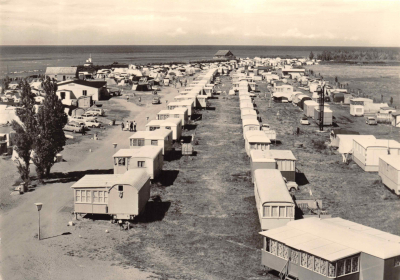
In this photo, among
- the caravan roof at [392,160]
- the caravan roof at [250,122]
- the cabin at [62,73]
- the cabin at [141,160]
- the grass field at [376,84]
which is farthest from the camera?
the cabin at [62,73]

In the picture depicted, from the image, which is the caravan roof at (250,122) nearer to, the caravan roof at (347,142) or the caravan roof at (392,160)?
the caravan roof at (347,142)

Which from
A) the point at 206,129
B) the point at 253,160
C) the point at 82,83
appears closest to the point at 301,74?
the point at 82,83

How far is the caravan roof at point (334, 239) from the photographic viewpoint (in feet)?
55.9

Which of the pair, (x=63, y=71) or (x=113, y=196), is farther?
(x=63, y=71)

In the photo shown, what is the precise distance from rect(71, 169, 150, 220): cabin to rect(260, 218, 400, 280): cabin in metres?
7.90

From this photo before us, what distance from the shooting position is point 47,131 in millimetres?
30688

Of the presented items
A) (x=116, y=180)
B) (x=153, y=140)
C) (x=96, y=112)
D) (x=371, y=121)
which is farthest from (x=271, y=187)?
(x=96, y=112)

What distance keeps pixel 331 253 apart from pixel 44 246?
12.7 m

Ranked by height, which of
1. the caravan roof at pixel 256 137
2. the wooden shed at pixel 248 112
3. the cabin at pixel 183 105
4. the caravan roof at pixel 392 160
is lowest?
the caravan roof at pixel 392 160

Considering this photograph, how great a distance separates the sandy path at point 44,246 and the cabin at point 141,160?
10.7ft

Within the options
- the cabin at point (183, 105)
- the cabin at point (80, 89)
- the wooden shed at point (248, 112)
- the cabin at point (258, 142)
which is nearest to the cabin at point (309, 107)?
the wooden shed at point (248, 112)

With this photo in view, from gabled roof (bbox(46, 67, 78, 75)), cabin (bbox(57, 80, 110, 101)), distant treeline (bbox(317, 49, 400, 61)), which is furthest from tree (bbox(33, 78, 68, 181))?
distant treeline (bbox(317, 49, 400, 61))

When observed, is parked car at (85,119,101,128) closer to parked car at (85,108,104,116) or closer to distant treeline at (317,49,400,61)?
parked car at (85,108,104,116)

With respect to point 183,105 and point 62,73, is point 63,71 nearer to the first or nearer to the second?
point 62,73
